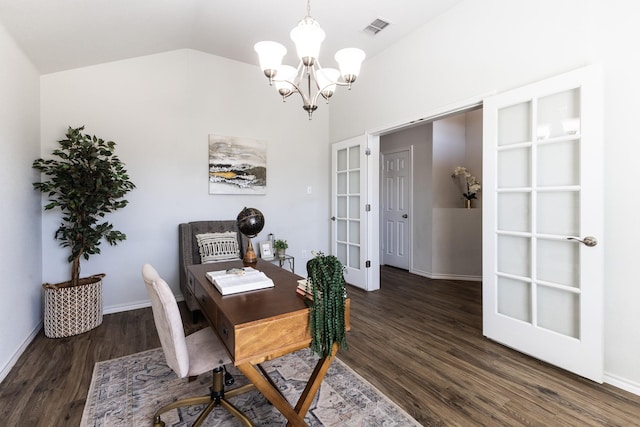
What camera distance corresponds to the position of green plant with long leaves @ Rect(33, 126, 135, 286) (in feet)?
8.78

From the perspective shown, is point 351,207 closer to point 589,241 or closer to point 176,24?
point 589,241

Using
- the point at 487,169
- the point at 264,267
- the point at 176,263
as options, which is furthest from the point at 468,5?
the point at 176,263

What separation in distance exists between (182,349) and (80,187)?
221 cm

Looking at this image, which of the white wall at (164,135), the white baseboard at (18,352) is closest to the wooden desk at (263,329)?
the white baseboard at (18,352)

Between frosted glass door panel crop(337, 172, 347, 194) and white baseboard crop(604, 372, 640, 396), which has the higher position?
frosted glass door panel crop(337, 172, 347, 194)

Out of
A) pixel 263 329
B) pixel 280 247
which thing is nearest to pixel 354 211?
pixel 280 247

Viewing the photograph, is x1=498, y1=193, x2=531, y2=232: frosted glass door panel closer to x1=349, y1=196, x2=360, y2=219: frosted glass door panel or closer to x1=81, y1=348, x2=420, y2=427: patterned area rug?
x1=81, y1=348, x2=420, y2=427: patterned area rug

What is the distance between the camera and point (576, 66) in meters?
2.07

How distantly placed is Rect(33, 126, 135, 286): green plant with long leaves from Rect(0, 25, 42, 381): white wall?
0.16 meters

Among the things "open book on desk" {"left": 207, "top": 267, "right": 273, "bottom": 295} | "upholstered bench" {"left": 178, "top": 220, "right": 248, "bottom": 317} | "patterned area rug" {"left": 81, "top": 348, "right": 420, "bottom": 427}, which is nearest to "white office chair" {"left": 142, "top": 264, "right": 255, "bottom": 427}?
"patterned area rug" {"left": 81, "top": 348, "right": 420, "bottom": 427}

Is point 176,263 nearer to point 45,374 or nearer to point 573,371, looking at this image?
point 45,374

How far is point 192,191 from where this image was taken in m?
3.68

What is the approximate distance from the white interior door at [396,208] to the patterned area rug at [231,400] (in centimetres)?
343

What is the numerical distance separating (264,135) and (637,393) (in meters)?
4.17
